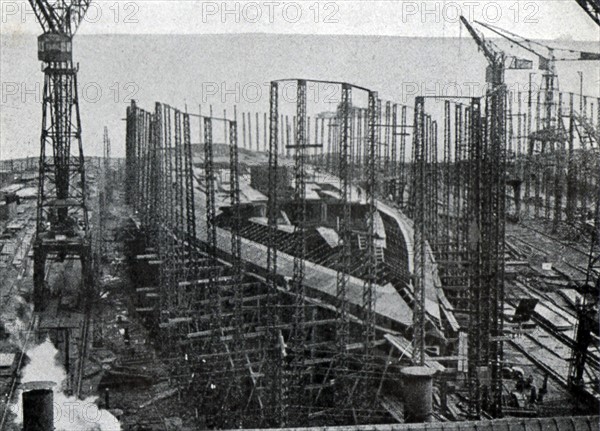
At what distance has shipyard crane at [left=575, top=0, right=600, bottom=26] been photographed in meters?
19.5

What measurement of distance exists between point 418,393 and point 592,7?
1255 centimetres

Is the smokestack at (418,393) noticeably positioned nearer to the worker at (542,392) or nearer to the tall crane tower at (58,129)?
the worker at (542,392)

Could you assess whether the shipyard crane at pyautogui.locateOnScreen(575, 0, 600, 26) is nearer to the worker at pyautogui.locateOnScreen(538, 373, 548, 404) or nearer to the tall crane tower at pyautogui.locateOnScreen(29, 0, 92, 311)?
the worker at pyautogui.locateOnScreen(538, 373, 548, 404)

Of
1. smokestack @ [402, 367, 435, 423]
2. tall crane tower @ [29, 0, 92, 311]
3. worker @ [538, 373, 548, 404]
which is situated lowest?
worker @ [538, 373, 548, 404]

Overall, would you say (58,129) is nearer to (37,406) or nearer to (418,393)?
(37,406)

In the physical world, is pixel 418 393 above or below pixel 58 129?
below

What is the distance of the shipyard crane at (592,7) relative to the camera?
19487 millimetres

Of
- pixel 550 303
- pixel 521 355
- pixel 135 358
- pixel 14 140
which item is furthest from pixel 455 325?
pixel 14 140

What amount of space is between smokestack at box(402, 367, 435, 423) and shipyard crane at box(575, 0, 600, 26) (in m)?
11.8

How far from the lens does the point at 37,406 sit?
13617mm

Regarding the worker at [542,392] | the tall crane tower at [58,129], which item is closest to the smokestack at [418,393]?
the worker at [542,392]

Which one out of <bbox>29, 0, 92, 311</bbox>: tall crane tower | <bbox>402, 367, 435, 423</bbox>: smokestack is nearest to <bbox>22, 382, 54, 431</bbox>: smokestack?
<bbox>402, 367, 435, 423</bbox>: smokestack

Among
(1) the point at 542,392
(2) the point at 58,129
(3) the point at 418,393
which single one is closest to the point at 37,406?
(3) the point at 418,393

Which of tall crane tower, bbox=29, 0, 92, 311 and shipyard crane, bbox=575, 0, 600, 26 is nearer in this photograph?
shipyard crane, bbox=575, 0, 600, 26
